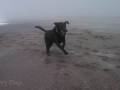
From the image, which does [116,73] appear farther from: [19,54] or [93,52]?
[19,54]

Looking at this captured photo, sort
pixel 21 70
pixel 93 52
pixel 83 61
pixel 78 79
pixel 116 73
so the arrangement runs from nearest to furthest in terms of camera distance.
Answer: pixel 78 79, pixel 116 73, pixel 21 70, pixel 83 61, pixel 93 52

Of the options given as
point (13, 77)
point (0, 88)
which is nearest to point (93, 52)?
point (13, 77)

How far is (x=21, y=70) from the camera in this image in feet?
12.5

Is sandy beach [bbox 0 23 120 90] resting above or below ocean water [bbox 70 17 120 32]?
below

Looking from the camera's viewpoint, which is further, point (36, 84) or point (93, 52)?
point (93, 52)

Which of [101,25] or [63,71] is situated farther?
[101,25]

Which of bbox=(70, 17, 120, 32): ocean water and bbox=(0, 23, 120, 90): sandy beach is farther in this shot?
bbox=(70, 17, 120, 32): ocean water

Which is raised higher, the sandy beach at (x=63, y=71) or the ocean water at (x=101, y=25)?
the ocean water at (x=101, y=25)

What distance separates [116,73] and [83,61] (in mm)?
1144

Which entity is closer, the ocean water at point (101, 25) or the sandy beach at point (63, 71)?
the sandy beach at point (63, 71)

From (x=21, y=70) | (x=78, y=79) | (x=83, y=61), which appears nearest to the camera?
(x=78, y=79)

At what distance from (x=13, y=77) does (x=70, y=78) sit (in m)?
1.29

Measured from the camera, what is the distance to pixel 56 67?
13.1 feet

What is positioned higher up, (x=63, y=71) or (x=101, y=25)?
(x=101, y=25)
